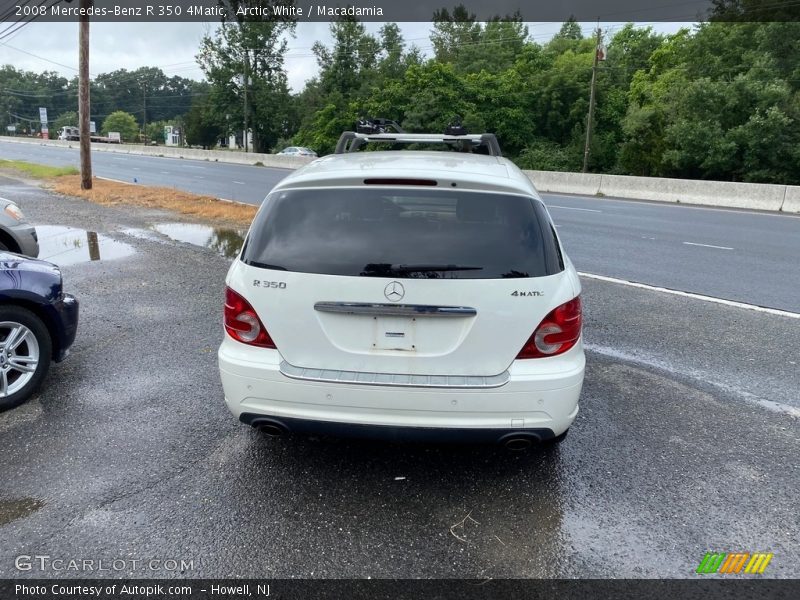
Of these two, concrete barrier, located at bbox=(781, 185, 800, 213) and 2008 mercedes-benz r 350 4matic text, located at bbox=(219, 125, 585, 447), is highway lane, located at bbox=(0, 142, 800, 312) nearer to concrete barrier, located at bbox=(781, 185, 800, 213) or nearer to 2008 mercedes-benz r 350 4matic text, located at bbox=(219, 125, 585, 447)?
concrete barrier, located at bbox=(781, 185, 800, 213)

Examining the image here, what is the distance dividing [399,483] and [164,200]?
1548 cm

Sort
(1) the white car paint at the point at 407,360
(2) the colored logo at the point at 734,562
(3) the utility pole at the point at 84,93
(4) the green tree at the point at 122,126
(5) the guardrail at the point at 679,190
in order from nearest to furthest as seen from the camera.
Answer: (2) the colored logo at the point at 734,562, (1) the white car paint at the point at 407,360, (3) the utility pole at the point at 84,93, (5) the guardrail at the point at 679,190, (4) the green tree at the point at 122,126

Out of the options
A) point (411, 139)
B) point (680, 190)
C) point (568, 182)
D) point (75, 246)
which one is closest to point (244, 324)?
point (411, 139)

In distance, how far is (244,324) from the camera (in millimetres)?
3342

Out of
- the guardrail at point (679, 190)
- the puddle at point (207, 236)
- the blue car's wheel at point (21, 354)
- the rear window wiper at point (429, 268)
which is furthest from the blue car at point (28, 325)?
the guardrail at point (679, 190)

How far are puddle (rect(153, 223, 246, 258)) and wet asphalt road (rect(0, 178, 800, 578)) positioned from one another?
5.21 metres

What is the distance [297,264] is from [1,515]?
1.94m

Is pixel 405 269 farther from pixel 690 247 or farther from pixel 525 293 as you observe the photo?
pixel 690 247

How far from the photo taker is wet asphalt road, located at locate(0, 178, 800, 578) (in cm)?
294

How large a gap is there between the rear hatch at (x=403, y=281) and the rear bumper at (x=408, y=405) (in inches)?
4.3

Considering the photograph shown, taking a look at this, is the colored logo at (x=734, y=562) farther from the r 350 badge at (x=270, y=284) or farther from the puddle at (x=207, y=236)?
the puddle at (x=207, y=236)

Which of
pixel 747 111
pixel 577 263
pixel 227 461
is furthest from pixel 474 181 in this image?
pixel 747 111

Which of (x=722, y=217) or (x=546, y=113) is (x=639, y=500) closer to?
(x=722, y=217)

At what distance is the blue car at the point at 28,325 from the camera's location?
14.3 ft
